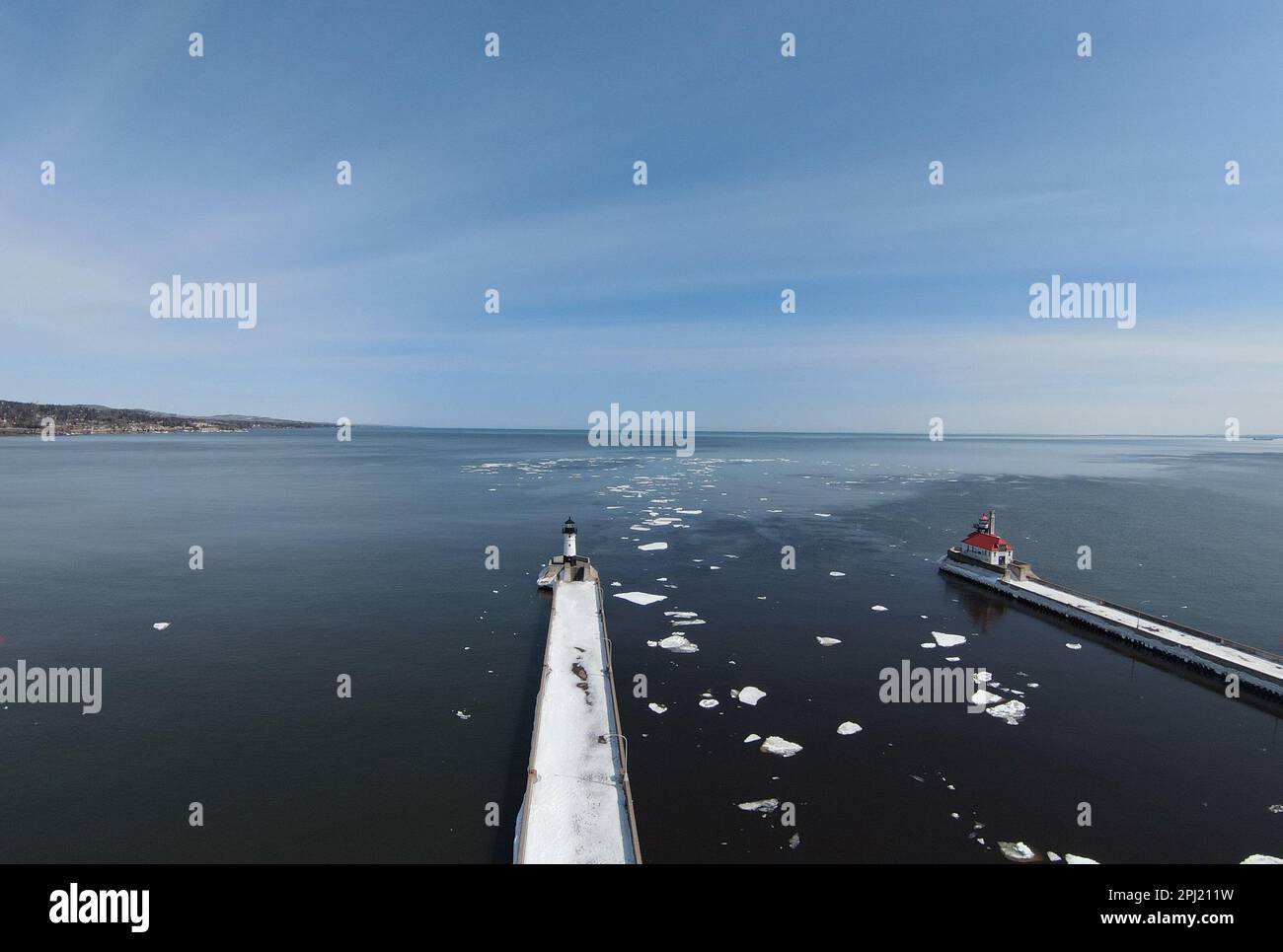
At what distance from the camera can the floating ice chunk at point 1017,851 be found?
13.1 meters

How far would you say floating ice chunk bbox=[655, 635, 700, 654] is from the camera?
24.3 metres

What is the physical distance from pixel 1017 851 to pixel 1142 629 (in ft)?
64.9

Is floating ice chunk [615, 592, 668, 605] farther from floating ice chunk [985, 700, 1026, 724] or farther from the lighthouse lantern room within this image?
floating ice chunk [985, 700, 1026, 724]

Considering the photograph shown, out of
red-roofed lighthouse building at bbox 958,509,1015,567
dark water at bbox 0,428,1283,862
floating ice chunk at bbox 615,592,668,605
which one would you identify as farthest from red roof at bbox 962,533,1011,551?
floating ice chunk at bbox 615,592,668,605

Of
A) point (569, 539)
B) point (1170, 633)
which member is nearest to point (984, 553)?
point (1170, 633)

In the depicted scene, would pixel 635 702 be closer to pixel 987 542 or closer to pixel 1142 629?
pixel 1142 629

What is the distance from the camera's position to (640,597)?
31.2 m

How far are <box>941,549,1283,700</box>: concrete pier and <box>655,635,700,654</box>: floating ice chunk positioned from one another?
2095 cm

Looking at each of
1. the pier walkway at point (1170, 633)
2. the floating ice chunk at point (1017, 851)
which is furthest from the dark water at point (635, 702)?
the pier walkway at point (1170, 633)

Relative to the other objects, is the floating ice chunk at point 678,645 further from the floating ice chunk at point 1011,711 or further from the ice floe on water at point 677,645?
the floating ice chunk at point 1011,711

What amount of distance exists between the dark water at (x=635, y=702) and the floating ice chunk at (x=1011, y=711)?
1.41 ft

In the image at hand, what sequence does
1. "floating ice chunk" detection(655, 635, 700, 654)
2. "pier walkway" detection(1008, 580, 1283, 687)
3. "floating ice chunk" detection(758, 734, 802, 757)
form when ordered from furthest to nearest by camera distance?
"floating ice chunk" detection(655, 635, 700, 654) → "pier walkway" detection(1008, 580, 1283, 687) → "floating ice chunk" detection(758, 734, 802, 757)
